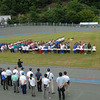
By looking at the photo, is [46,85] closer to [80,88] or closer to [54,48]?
[80,88]

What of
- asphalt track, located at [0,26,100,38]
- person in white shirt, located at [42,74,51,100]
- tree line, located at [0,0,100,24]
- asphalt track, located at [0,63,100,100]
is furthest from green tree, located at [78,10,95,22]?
person in white shirt, located at [42,74,51,100]

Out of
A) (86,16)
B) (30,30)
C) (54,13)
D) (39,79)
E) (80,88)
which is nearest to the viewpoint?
(39,79)

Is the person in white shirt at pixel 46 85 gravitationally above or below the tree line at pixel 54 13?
below

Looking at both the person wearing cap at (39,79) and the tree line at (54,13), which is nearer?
the person wearing cap at (39,79)

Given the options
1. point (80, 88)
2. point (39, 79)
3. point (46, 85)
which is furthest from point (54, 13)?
point (46, 85)

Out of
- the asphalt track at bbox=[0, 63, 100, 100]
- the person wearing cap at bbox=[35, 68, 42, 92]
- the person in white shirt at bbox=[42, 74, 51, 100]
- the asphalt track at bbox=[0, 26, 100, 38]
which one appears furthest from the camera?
the asphalt track at bbox=[0, 26, 100, 38]

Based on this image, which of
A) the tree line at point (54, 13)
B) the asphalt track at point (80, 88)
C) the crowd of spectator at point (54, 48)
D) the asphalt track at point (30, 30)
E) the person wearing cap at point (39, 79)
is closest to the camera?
the asphalt track at point (80, 88)

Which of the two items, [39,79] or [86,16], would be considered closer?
[39,79]

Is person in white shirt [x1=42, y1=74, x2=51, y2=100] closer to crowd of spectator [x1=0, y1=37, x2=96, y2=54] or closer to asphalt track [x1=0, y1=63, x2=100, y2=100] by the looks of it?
asphalt track [x1=0, y1=63, x2=100, y2=100]

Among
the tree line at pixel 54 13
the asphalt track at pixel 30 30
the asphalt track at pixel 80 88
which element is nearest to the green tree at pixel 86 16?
the tree line at pixel 54 13

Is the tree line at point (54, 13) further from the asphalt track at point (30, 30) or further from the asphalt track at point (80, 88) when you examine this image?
the asphalt track at point (80, 88)

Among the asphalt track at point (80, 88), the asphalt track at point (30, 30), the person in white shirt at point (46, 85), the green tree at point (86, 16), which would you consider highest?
the green tree at point (86, 16)

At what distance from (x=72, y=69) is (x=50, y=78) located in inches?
206

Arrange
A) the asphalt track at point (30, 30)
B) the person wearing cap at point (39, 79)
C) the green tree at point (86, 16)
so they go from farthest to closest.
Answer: the green tree at point (86, 16) → the asphalt track at point (30, 30) → the person wearing cap at point (39, 79)
